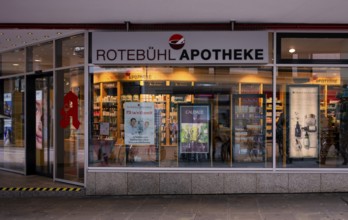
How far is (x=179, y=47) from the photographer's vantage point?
9328 mm

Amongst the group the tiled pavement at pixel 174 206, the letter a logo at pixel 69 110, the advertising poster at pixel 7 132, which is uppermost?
the letter a logo at pixel 69 110

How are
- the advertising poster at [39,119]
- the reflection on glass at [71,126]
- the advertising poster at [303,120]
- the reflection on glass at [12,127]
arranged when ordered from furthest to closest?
the reflection on glass at [12,127] < the advertising poster at [39,119] < the reflection on glass at [71,126] < the advertising poster at [303,120]

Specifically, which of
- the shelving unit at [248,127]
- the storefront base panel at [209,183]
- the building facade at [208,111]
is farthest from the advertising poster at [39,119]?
the shelving unit at [248,127]

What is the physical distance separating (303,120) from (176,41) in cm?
329

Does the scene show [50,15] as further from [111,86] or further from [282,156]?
[282,156]

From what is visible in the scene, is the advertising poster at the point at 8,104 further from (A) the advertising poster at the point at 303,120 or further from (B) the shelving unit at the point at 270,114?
(A) the advertising poster at the point at 303,120

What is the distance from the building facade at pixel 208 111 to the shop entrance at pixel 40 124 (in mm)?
1247

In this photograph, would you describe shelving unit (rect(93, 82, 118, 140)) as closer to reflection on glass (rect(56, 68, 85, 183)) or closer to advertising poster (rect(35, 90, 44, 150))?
reflection on glass (rect(56, 68, 85, 183))

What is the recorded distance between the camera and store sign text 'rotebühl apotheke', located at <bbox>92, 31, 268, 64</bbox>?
9203mm

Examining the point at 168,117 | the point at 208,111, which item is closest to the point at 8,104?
the point at 168,117

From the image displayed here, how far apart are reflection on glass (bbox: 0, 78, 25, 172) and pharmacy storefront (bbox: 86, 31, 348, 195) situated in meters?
3.38

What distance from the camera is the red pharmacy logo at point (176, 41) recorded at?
9.31 meters

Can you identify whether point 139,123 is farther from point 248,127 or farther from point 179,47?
point 248,127

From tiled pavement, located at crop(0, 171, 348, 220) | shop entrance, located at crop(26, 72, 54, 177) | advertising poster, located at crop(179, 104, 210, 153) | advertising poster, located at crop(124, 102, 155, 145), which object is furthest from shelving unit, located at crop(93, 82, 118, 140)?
shop entrance, located at crop(26, 72, 54, 177)
